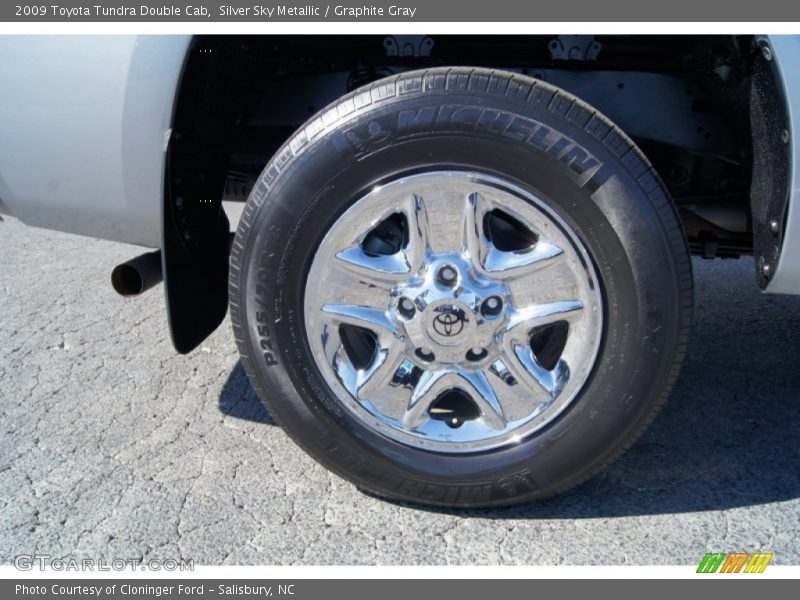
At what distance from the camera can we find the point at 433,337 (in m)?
2.03

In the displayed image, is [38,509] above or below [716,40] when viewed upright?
below

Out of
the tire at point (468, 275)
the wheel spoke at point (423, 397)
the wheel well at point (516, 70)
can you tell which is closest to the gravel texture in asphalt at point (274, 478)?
the tire at point (468, 275)

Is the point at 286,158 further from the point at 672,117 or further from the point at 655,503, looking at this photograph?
the point at 655,503

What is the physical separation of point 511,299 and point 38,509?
4.90 ft

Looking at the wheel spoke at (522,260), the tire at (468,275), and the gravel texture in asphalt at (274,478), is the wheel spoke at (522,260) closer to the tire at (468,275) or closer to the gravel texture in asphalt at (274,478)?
the tire at (468,275)

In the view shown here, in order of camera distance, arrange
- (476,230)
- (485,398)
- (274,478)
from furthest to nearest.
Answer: (274,478)
(485,398)
(476,230)

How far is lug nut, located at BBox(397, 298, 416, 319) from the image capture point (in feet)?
6.63

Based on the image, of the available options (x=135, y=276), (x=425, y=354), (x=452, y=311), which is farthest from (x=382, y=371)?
(x=135, y=276)

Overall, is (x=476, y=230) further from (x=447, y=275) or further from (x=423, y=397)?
(x=423, y=397)

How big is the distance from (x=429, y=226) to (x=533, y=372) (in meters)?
0.50

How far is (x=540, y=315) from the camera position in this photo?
200cm

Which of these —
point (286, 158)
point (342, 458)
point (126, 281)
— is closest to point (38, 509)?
point (126, 281)

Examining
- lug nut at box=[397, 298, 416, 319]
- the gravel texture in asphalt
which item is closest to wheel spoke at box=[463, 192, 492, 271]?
lug nut at box=[397, 298, 416, 319]

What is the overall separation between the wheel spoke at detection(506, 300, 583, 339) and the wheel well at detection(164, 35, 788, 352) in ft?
1.83
